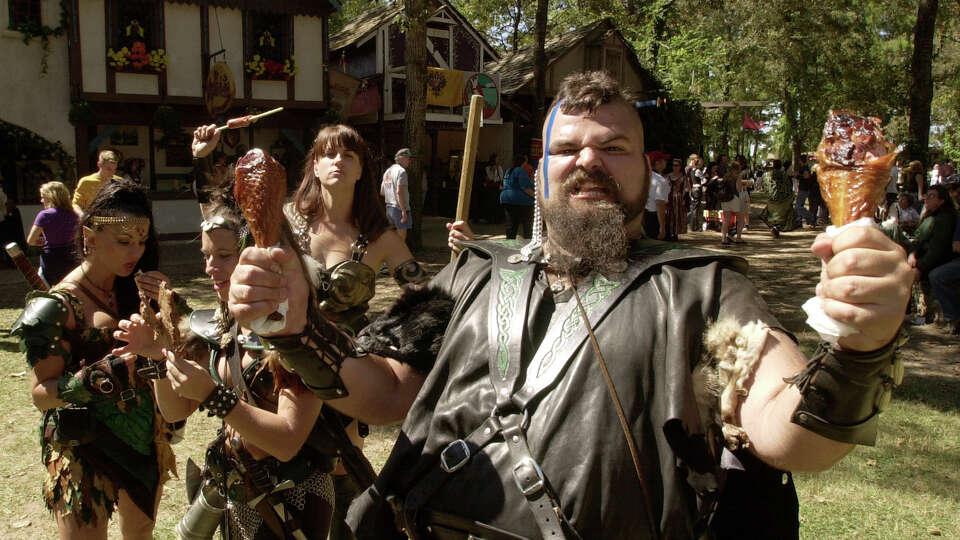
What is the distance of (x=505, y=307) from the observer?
76.0 inches

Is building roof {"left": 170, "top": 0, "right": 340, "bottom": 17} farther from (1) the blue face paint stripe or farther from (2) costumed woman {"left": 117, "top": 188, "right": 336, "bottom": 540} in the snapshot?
(1) the blue face paint stripe

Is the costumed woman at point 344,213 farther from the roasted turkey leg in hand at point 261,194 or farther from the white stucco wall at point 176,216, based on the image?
the white stucco wall at point 176,216

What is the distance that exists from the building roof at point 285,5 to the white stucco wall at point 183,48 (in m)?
0.25

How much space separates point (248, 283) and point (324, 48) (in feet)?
56.7

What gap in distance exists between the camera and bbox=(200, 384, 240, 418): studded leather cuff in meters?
2.23

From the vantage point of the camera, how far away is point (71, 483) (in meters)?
2.86

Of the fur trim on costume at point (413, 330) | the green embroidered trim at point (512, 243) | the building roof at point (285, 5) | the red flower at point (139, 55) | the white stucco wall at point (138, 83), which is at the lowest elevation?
the fur trim on costume at point (413, 330)

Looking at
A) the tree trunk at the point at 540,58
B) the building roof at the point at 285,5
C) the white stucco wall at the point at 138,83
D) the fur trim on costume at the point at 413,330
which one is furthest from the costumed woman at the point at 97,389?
the building roof at the point at 285,5

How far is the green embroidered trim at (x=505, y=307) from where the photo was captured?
184 cm

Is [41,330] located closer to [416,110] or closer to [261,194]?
[261,194]

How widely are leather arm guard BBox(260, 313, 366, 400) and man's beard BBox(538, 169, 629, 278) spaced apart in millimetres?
618

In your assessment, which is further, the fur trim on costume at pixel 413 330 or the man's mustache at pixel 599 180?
the fur trim on costume at pixel 413 330

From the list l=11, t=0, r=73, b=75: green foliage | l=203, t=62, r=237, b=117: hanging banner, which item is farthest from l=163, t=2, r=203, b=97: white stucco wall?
l=11, t=0, r=73, b=75: green foliage

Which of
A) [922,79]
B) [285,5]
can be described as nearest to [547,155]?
[922,79]
